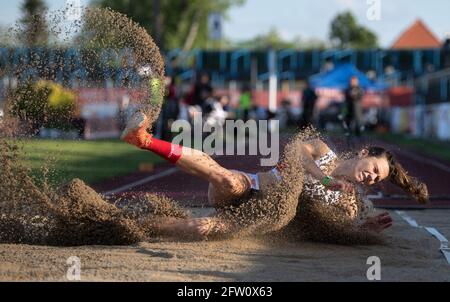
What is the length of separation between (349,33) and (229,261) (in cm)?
7942

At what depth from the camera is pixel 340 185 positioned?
245 inches

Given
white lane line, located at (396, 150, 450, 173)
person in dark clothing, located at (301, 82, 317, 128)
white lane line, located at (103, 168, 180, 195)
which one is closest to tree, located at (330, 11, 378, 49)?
person in dark clothing, located at (301, 82, 317, 128)

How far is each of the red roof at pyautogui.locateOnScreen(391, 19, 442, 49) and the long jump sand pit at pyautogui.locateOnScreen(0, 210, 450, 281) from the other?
7084 cm

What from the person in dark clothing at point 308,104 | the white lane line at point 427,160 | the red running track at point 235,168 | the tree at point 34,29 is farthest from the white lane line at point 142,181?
the person in dark clothing at point 308,104

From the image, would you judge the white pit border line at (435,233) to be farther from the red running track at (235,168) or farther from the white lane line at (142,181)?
the white lane line at (142,181)

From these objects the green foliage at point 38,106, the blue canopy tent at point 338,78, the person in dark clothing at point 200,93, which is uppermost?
the blue canopy tent at point 338,78

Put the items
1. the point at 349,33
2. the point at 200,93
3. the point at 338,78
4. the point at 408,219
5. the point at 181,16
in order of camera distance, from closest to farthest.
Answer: the point at 408,219 < the point at 200,93 < the point at 338,78 < the point at 181,16 < the point at 349,33

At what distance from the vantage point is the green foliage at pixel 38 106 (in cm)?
734

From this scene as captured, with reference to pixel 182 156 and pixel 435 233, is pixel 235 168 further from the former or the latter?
pixel 435 233

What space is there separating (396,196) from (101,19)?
17.0 ft

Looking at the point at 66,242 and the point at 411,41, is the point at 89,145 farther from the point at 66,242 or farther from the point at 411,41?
the point at 411,41

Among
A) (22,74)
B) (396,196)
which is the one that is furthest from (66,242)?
(396,196)

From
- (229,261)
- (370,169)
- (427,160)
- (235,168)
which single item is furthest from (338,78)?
(229,261)

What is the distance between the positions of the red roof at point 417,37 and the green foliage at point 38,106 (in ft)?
227
